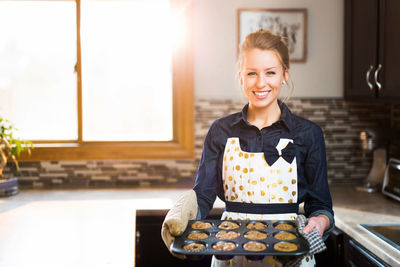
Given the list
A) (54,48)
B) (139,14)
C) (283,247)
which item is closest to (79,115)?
(54,48)

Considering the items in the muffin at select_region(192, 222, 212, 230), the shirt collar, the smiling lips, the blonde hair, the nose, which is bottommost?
the muffin at select_region(192, 222, 212, 230)

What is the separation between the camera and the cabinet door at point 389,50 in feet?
7.68

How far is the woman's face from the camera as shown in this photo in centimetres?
163

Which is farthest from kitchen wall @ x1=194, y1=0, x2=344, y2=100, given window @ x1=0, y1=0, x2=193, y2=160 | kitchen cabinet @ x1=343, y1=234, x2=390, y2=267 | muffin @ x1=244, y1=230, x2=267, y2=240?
muffin @ x1=244, y1=230, x2=267, y2=240

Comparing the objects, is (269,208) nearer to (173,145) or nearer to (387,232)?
(387,232)

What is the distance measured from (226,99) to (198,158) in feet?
1.40

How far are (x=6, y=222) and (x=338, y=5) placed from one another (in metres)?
2.36

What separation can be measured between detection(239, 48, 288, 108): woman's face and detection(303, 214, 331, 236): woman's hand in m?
0.42

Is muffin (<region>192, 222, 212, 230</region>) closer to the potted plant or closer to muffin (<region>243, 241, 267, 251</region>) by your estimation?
muffin (<region>243, 241, 267, 251</region>)

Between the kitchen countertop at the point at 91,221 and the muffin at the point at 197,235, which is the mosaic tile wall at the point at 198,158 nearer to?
the kitchen countertop at the point at 91,221

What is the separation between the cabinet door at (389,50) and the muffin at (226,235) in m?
1.30

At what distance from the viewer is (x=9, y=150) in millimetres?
3000

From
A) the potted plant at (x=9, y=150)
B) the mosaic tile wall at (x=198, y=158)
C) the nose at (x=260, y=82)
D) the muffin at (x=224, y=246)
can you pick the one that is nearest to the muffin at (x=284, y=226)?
the muffin at (x=224, y=246)

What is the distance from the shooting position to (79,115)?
3076mm
